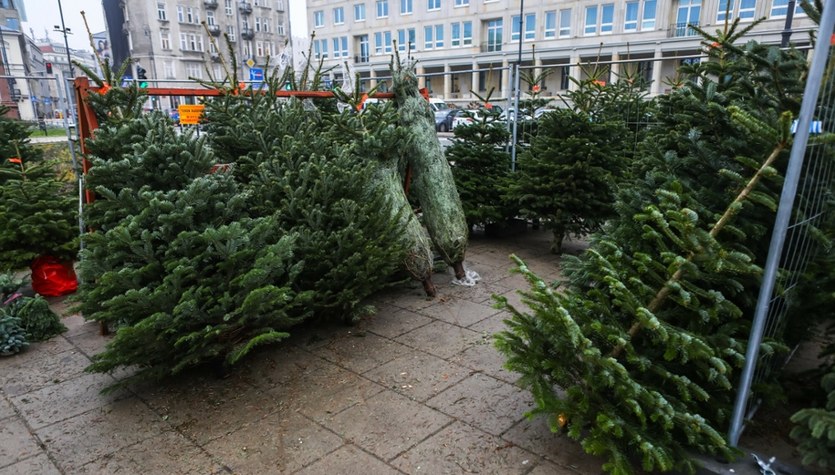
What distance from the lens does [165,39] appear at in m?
62.1

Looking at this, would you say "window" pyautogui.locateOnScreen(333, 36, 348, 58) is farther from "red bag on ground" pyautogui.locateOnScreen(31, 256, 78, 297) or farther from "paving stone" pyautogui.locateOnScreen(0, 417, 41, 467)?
"paving stone" pyautogui.locateOnScreen(0, 417, 41, 467)

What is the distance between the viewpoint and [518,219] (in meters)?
8.96

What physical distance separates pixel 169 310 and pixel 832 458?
12.3 feet

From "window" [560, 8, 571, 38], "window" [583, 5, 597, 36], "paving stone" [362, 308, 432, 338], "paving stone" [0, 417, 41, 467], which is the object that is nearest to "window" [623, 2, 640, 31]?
"window" [583, 5, 597, 36]

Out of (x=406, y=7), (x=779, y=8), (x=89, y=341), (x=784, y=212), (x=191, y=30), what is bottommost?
(x=89, y=341)

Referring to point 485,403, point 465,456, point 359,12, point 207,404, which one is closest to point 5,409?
point 207,404

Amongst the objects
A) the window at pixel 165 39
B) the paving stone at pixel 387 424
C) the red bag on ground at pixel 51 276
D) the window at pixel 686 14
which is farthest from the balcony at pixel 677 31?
the window at pixel 165 39

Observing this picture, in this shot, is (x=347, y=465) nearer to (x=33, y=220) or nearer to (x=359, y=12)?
(x=33, y=220)

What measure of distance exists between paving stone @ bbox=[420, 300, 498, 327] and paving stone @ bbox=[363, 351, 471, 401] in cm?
87

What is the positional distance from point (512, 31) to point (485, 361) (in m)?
44.2

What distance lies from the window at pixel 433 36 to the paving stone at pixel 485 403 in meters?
49.0

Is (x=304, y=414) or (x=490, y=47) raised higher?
(x=490, y=47)

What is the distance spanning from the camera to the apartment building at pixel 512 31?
34.8 meters

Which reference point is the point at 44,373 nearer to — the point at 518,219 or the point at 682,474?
the point at 682,474
